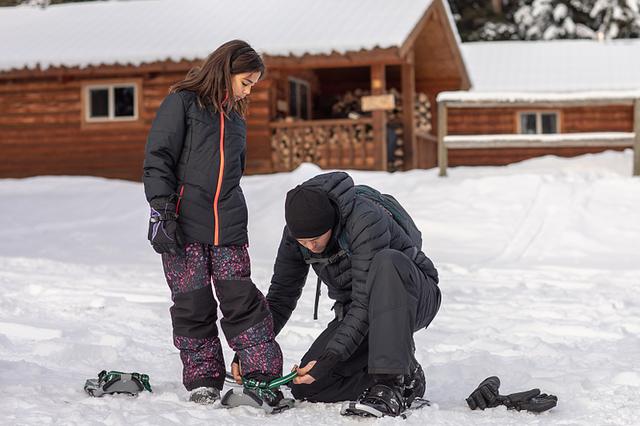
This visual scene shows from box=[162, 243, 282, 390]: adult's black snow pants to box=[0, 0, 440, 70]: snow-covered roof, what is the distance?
11.4 meters

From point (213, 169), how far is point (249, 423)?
1.09 metres

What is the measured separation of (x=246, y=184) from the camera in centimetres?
1425

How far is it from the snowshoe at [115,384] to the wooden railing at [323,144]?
490 inches

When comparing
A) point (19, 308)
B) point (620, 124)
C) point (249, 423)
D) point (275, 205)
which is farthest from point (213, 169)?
point (620, 124)

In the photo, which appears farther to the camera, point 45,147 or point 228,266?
point 45,147

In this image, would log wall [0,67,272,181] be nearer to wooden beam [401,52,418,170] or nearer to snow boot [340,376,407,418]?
wooden beam [401,52,418,170]

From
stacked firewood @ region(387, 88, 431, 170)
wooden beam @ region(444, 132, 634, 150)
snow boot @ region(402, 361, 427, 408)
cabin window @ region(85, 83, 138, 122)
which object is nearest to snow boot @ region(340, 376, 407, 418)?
snow boot @ region(402, 361, 427, 408)

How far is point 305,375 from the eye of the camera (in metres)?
3.67

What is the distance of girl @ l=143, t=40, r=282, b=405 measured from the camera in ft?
12.6

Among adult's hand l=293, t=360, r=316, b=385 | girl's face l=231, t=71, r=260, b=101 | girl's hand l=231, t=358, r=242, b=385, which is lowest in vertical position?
girl's hand l=231, t=358, r=242, b=385

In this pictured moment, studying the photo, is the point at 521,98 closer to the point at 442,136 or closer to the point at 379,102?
the point at 442,136

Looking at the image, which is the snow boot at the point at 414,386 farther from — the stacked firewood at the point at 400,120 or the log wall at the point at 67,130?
the stacked firewood at the point at 400,120

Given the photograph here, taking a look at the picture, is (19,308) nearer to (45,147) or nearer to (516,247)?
(516,247)

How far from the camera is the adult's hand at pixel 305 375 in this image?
12.0 feet
